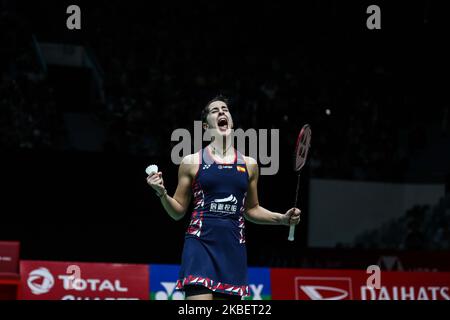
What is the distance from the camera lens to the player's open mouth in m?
4.73

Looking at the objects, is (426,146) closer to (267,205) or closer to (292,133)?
(292,133)

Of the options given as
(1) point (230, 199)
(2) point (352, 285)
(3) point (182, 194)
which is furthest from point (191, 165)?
(2) point (352, 285)

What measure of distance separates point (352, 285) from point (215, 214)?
4.93m

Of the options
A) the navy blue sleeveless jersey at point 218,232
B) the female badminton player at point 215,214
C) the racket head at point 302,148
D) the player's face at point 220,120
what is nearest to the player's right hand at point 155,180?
the female badminton player at point 215,214

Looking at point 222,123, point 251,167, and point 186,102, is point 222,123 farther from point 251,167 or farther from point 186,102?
point 186,102

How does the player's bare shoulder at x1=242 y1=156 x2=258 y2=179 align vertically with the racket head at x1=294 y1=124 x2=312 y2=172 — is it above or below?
below

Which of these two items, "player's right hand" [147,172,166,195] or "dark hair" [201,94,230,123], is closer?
"player's right hand" [147,172,166,195]

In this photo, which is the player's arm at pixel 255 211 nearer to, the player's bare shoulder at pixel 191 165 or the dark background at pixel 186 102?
the player's bare shoulder at pixel 191 165

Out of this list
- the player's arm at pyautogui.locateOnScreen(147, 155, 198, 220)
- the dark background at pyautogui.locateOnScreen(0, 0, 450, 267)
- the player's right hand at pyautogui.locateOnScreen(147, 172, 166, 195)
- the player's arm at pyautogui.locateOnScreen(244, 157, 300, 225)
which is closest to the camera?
the player's right hand at pyautogui.locateOnScreen(147, 172, 166, 195)

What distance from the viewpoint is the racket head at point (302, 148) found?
5066 mm

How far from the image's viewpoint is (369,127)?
14.4 m

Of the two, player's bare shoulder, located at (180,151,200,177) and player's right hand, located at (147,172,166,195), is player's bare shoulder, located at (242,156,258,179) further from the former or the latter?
player's right hand, located at (147,172,166,195)

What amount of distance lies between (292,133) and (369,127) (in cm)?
236

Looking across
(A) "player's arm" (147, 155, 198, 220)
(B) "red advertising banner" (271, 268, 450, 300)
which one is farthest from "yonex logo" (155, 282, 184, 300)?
(A) "player's arm" (147, 155, 198, 220)
